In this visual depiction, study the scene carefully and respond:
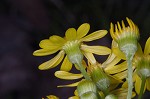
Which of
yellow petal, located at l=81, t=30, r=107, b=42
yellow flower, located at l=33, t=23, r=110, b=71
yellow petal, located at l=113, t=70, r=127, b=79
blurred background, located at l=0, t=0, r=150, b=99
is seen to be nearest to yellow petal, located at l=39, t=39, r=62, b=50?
yellow flower, located at l=33, t=23, r=110, b=71

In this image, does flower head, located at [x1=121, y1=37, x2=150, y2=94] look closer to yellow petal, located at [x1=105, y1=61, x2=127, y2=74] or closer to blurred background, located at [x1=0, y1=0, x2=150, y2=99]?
yellow petal, located at [x1=105, y1=61, x2=127, y2=74]

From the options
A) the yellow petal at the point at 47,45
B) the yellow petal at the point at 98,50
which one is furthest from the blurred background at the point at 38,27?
the yellow petal at the point at 47,45

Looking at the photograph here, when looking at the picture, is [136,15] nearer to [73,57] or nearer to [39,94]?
[39,94]

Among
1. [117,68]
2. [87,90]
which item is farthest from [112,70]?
[87,90]

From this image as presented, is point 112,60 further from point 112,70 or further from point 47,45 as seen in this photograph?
point 47,45

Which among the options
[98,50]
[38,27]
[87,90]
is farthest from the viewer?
[38,27]

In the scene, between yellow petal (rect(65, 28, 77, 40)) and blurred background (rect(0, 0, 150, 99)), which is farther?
blurred background (rect(0, 0, 150, 99))

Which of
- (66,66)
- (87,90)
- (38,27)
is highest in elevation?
(38,27)

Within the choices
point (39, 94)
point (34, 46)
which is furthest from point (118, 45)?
point (34, 46)

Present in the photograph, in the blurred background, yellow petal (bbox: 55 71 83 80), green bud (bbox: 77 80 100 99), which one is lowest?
green bud (bbox: 77 80 100 99)
